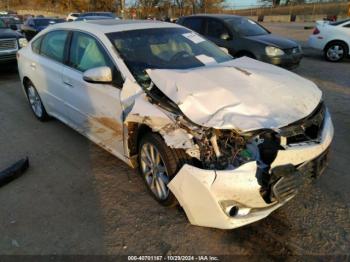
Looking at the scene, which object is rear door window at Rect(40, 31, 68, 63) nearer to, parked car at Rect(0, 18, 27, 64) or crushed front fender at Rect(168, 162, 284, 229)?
crushed front fender at Rect(168, 162, 284, 229)

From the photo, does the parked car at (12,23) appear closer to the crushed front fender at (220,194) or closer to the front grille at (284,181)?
the crushed front fender at (220,194)

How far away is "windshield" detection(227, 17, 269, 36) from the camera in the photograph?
854 centimetres

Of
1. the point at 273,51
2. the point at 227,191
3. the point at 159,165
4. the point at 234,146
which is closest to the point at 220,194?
the point at 227,191

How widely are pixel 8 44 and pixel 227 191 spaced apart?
8.85 meters

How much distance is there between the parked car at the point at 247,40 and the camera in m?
8.00

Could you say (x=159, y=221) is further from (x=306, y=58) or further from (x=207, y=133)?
(x=306, y=58)

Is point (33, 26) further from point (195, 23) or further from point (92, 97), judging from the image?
point (92, 97)

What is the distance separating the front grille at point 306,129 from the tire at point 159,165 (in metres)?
0.85

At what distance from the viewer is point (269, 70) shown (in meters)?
3.52

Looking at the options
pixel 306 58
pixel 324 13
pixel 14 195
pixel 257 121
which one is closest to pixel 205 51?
pixel 257 121

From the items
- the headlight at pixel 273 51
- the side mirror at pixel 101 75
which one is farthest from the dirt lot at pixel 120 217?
the headlight at pixel 273 51

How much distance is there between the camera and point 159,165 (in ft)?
9.62

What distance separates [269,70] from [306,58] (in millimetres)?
8682

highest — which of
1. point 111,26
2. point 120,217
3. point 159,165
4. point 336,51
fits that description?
point 111,26
